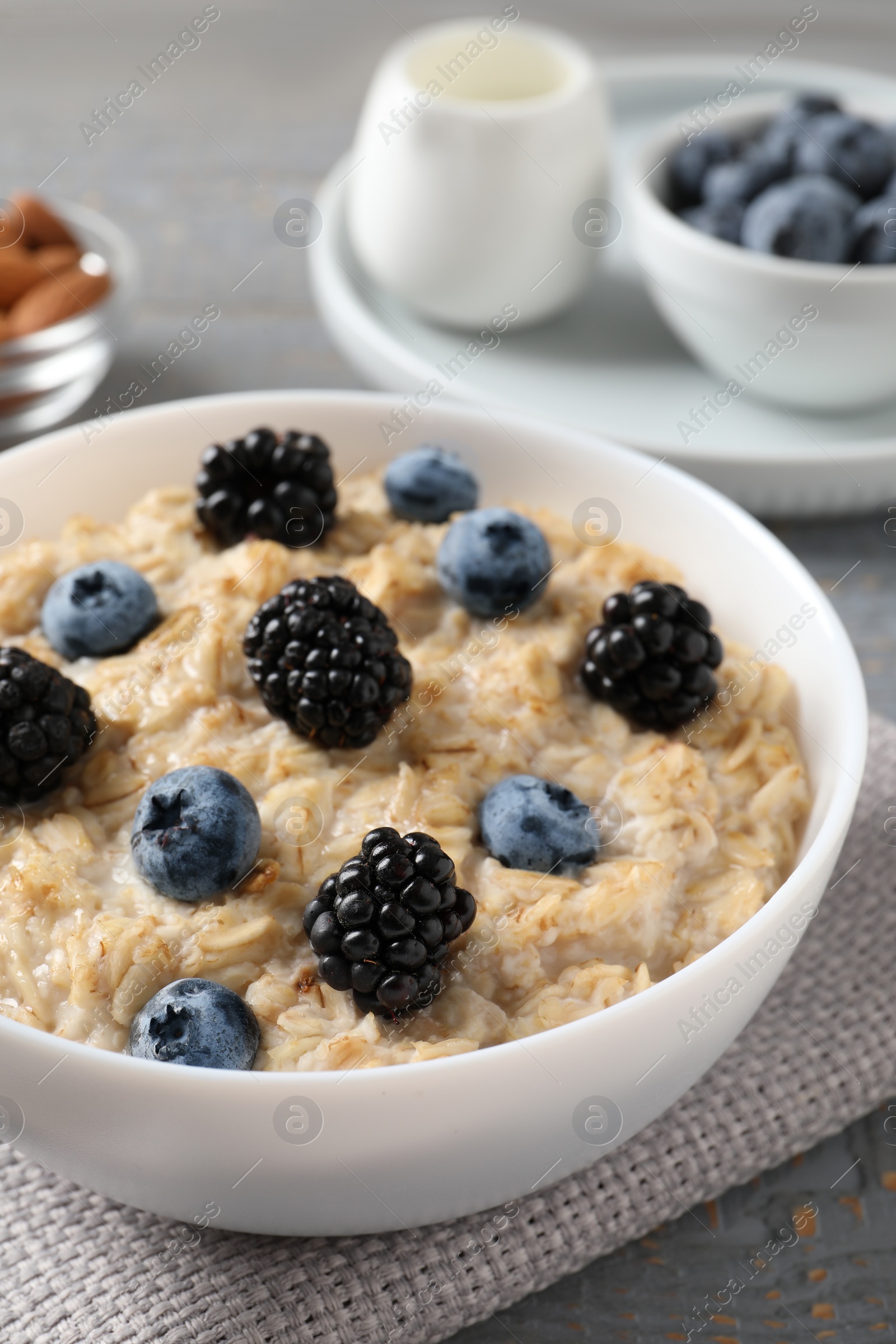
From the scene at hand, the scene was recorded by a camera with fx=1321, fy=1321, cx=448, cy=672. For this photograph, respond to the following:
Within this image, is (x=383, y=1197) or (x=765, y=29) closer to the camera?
(x=383, y=1197)

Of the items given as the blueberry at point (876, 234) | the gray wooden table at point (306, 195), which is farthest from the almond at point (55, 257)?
the blueberry at point (876, 234)

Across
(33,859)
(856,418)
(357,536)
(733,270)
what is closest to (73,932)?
(33,859)

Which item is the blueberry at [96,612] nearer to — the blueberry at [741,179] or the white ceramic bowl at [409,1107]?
the white ceramic bowl at [409,1107]

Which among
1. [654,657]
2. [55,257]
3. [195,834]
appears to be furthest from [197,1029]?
[55,257]

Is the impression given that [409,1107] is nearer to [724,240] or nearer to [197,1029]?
[197,1029]

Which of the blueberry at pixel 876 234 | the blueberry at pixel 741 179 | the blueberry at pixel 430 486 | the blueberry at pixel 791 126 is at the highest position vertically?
the blueberry at pixel 430 486

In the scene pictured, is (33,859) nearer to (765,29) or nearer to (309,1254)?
(309,1254)
